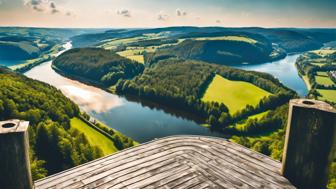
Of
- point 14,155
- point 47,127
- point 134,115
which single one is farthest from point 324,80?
point 14,155

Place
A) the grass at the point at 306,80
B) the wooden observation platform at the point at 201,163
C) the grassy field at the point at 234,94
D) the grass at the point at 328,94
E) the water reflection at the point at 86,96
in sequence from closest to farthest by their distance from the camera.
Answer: the wooden observation platform at the point at 201,163
the grassy field at the point at 234,94
the water reflection at the point at 86,96
the grass at the point at 328,94
the grass at the point at 306,80

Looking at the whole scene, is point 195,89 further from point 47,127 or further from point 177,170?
point 177,170

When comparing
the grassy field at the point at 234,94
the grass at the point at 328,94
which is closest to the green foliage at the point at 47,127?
the grassy field at the point at 234,94

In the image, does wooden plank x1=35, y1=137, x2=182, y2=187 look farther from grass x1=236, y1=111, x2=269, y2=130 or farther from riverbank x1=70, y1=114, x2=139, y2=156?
grass x1=236, y1=111, x2=269, y2=130

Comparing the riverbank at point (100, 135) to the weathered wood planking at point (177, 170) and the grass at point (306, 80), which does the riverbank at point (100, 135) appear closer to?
the weathered wood planking at point (177, 170)

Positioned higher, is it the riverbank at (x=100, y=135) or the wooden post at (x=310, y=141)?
the wooden post at (x=310, y=141)

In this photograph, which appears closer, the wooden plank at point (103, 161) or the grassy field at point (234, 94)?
the wooden plank at point (103, 161)

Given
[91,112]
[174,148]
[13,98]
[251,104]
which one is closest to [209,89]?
[251,104]
